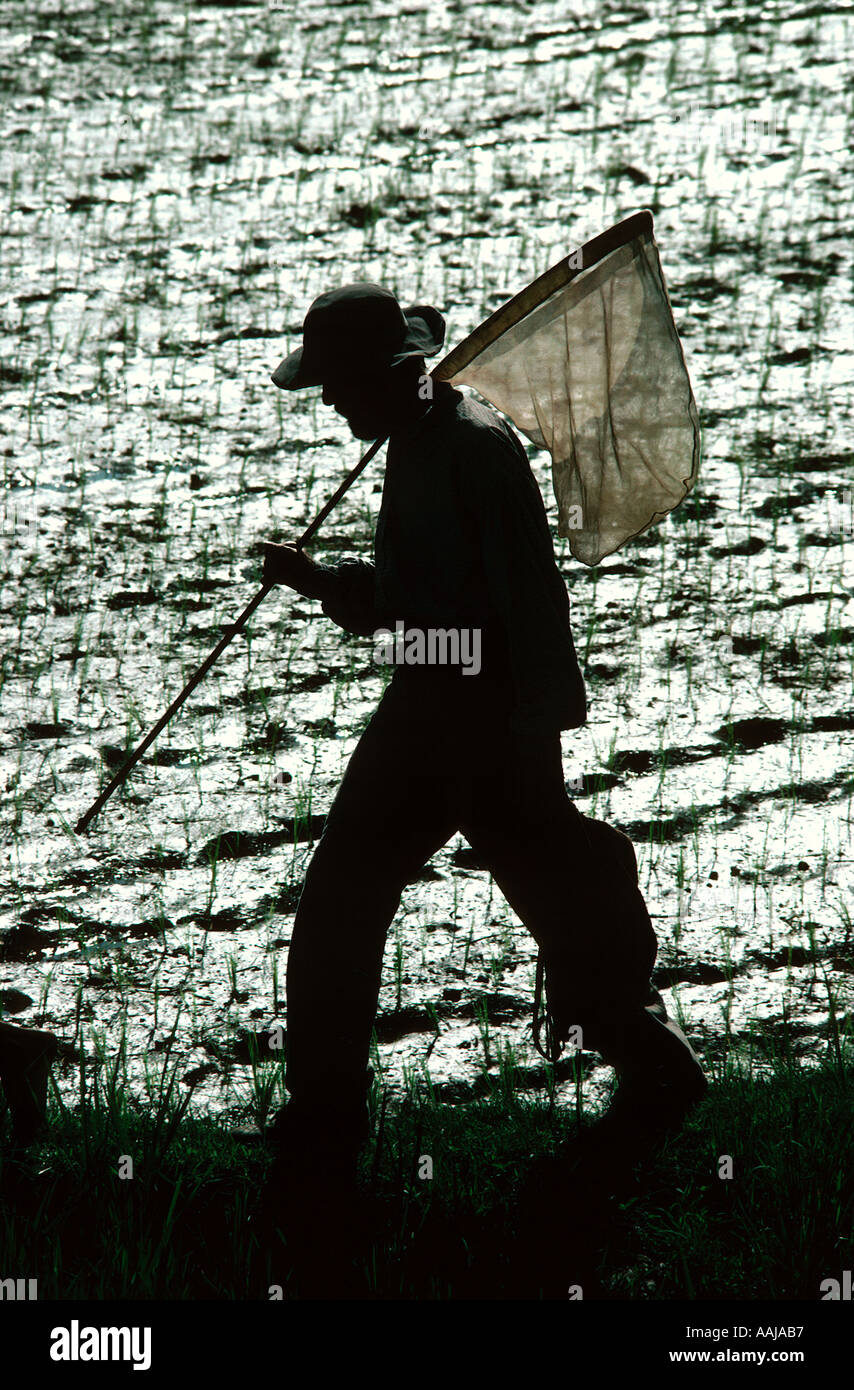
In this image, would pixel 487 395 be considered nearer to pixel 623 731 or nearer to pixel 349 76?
pixel 623 731

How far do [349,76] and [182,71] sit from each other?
126 cm

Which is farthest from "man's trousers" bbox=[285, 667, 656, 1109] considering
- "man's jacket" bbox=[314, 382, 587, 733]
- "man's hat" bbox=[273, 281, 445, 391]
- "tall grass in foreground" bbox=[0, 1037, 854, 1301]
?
"man's hat" bbox=[273, 281, 445, 391]

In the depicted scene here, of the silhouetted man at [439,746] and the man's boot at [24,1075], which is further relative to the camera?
the man's boot at [24,1075]

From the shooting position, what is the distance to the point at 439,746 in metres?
3.09

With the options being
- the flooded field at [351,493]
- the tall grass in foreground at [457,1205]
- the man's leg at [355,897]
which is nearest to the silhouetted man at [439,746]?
the man's leg at [355,897]

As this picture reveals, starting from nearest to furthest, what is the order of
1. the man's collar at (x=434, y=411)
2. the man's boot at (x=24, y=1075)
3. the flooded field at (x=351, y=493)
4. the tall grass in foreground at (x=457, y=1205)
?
the tall grass in foreground at (x=457, y=1205) → the man's collar at (x=434, y=411) → the man's boot at (x=24, y=1075) → the flooded field at (x=351, y=493)

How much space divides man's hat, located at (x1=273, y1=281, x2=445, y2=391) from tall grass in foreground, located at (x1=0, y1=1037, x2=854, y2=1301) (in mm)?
1553

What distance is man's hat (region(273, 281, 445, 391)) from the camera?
2.93 meters

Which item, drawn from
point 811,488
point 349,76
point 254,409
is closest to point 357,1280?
point 811,488

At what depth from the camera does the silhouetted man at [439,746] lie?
2990 millimetres

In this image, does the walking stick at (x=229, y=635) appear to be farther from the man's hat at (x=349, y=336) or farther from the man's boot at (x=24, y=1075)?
the man's boot at (x=24, y=1075)

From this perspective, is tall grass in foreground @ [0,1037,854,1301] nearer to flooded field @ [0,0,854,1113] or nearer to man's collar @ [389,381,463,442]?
flooded field @ [0,0,854,1113]

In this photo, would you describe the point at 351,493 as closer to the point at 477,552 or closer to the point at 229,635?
the point at 229,635

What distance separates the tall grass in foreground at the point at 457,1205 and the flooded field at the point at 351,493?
0.26m
